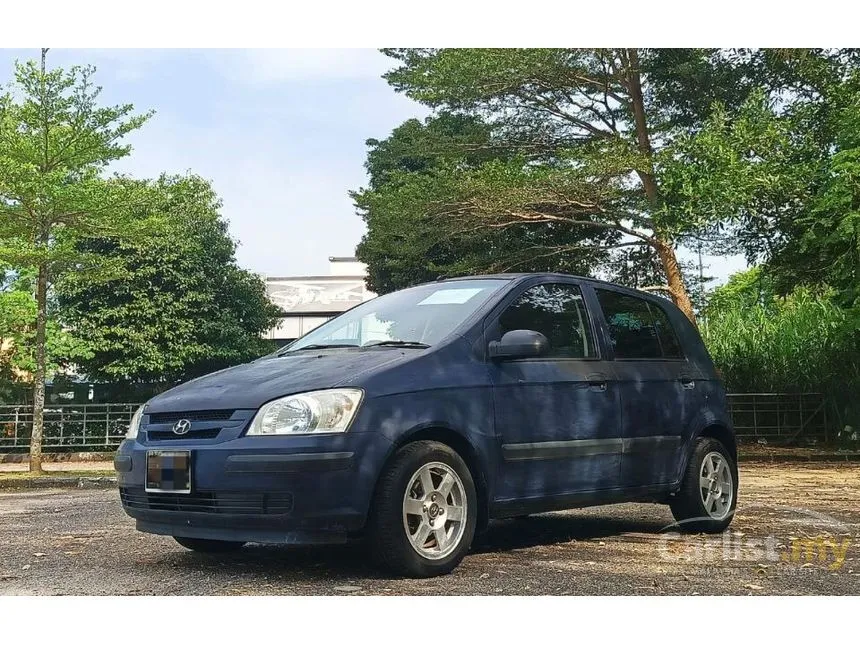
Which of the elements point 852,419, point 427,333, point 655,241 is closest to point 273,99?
point 427,333

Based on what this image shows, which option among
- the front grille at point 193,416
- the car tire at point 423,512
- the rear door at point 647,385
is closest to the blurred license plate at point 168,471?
the front grille at point 193,416

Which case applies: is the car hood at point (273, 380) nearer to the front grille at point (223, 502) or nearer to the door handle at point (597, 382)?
the front grille at point (223, 502)

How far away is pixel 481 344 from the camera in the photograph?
5.99m

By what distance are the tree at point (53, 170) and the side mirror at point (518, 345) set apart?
12.4m

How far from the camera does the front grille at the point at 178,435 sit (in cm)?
535

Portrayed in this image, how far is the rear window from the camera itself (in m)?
7.05

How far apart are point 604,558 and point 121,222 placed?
43.9ft

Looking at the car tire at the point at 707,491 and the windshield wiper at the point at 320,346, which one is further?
the car tire at the point at 707,491

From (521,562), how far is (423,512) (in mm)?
962

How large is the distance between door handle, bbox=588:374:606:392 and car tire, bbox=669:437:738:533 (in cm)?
115

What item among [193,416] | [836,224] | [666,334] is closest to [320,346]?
[193,416]

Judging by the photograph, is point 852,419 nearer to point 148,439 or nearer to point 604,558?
point 604,558

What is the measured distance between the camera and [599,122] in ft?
74.2
